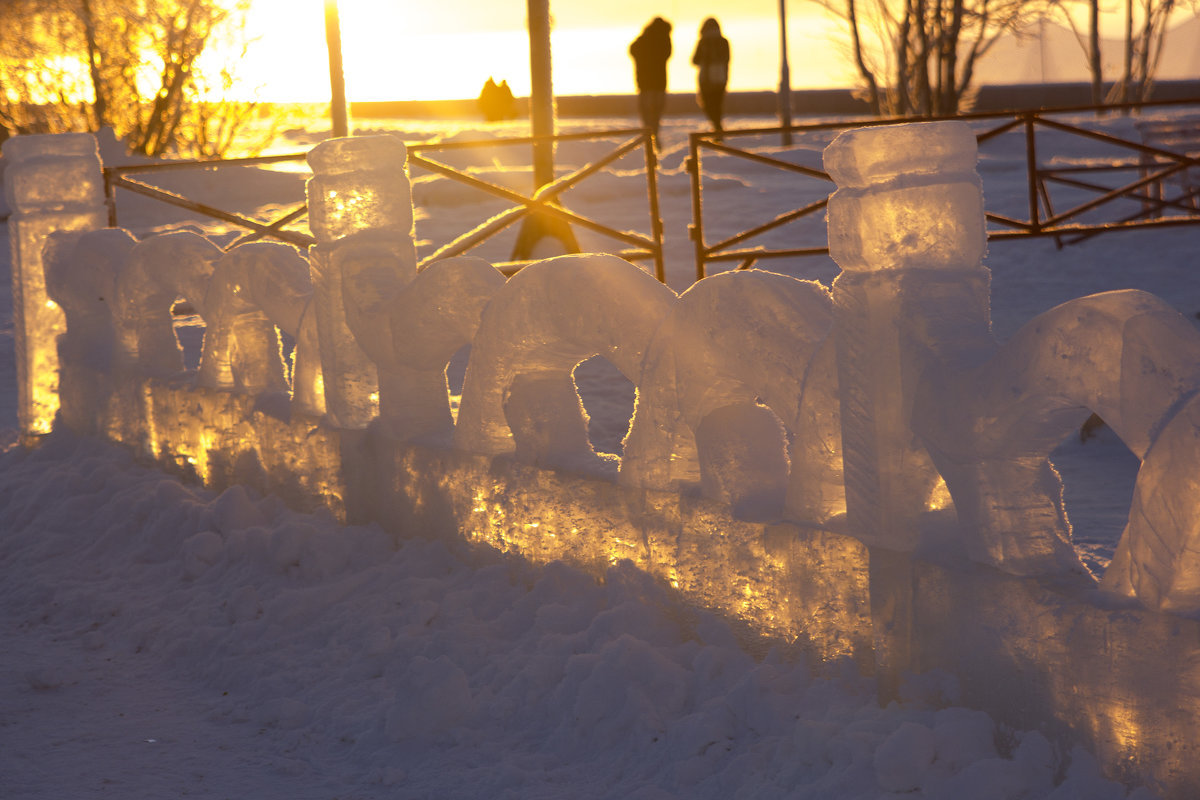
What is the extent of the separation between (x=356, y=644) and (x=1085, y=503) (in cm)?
306

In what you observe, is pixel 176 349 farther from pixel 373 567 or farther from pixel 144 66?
pixel 144 66

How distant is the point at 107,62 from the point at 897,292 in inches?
724

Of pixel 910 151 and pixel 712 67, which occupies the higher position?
pixel 712 67

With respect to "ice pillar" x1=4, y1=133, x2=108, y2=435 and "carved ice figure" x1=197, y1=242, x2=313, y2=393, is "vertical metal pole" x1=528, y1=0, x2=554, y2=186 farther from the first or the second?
"carved ice figure" x1=197, y1=242, x2=313, y2=393

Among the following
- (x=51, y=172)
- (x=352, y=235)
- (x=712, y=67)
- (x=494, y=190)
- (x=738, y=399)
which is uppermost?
(x=712, y=67)

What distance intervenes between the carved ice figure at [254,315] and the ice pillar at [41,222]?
131cm

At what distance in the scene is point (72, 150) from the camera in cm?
602

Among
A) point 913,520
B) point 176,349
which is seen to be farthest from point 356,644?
point 176,349

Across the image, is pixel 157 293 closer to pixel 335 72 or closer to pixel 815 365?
pixel 815 365

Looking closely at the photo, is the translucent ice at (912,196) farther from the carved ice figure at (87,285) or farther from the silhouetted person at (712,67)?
the silhouetted person at (712,67)

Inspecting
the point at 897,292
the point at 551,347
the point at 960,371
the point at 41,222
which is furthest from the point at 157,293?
the point at 960,371

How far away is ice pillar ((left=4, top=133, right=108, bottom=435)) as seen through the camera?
6.02 meters

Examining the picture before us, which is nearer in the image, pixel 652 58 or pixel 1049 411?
pixel 1049 411

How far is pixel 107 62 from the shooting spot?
18.9 metres
